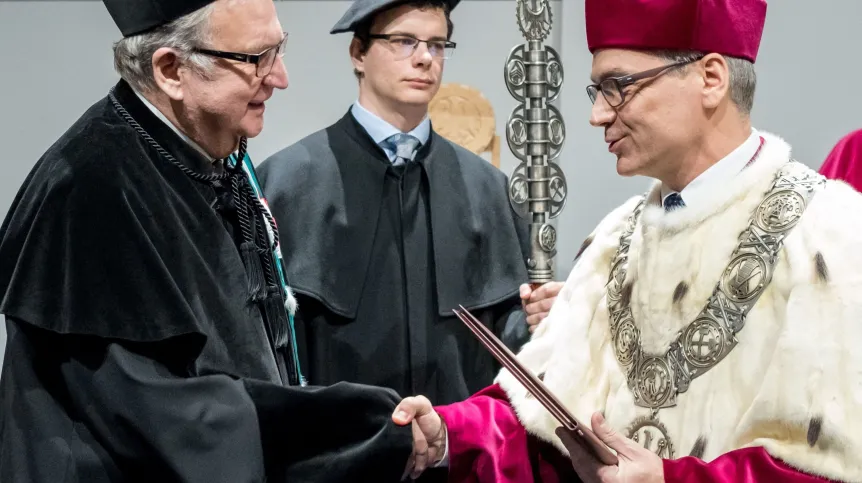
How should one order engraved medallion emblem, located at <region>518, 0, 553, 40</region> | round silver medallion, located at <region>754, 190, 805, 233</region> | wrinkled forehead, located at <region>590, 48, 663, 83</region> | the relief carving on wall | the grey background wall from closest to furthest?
1. round silver medallion, located at <region>754, 190, 805, 233</region>
2. wrinkled forehead, located at <region>590, 48, 663, 83</region>
3. engraved medallion emblem, located at <region>518, 0, 553, 40</region>
4. the grey background wall
5. the relief carving on wall

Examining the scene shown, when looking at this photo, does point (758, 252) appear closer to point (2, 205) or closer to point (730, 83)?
point (730, 83)

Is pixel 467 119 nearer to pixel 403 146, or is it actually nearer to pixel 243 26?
pixel 403 146

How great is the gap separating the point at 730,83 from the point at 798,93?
5.81 feet

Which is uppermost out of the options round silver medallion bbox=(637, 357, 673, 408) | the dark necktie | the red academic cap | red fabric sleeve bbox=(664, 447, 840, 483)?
the red academic cap

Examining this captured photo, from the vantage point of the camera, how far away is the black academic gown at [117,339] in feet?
7.32

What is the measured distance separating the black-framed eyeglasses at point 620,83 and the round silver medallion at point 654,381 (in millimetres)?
558

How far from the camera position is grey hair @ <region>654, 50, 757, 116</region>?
94.0 inches

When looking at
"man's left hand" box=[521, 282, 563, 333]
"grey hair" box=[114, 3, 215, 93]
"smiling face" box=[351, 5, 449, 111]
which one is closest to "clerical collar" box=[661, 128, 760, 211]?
"man's left hand" box=[521, 282, 563, 333]

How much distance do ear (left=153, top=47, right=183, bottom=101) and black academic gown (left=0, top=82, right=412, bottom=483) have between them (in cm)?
10

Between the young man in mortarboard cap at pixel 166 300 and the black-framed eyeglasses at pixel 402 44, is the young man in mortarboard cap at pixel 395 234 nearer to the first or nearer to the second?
the black-framed eyeglasses at pixel 402 44

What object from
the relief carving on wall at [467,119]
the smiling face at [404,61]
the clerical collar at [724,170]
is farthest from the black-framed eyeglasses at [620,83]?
the relief carving on wall at [467,119]

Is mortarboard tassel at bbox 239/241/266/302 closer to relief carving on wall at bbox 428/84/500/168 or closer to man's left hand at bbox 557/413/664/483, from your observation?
man's left hand at bbox 557/413/664/483

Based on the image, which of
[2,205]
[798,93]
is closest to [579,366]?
[798,93]

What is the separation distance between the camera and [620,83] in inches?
95.0
